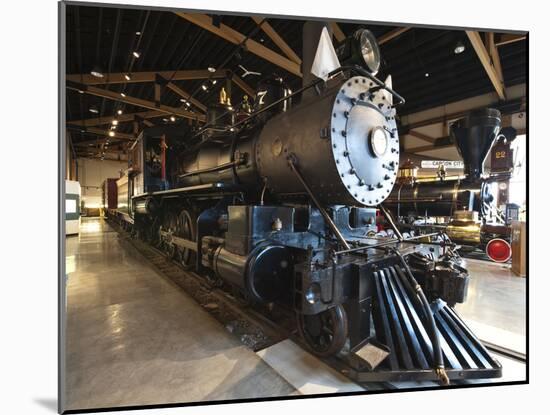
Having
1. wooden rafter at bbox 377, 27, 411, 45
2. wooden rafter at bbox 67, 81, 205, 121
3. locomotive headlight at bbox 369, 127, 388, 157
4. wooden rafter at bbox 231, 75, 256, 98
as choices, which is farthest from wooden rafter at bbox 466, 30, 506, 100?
wooden rafter at bbox 67, 81, 205, 121

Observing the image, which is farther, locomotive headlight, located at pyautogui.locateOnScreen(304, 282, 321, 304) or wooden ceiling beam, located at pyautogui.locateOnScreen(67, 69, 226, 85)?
wooden ceiling beam, located at pyautogui.locateOnScreen(67, 69, 226, 85)

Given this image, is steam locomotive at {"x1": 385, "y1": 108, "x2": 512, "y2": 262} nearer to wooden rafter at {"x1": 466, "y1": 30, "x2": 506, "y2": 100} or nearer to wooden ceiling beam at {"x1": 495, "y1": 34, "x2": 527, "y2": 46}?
wooden rafter at {"x1": 466, "y1": 30, "x2": 506, "y2": 100}

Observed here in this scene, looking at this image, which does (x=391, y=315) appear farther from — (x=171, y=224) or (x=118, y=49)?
(x=171, y=224)

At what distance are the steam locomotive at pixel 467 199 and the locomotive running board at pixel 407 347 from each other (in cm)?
173

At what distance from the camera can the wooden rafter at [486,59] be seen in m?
1.94

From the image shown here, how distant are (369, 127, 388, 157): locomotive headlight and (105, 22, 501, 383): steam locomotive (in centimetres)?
1

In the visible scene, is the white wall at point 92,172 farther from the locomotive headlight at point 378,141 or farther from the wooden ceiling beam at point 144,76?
the locomotive headlight at point 378,141

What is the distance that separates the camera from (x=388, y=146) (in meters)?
1.95

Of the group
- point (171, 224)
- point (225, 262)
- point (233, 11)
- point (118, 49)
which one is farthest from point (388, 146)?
point (171, 224)

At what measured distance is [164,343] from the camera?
1.90m

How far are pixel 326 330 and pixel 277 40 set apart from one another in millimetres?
2343

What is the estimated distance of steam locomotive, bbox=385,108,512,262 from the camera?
3143 millimetres

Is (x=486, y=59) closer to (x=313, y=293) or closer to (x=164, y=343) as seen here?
(x=313, y=293)

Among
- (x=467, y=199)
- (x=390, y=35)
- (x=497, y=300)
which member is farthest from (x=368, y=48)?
(x=467, y=199)
